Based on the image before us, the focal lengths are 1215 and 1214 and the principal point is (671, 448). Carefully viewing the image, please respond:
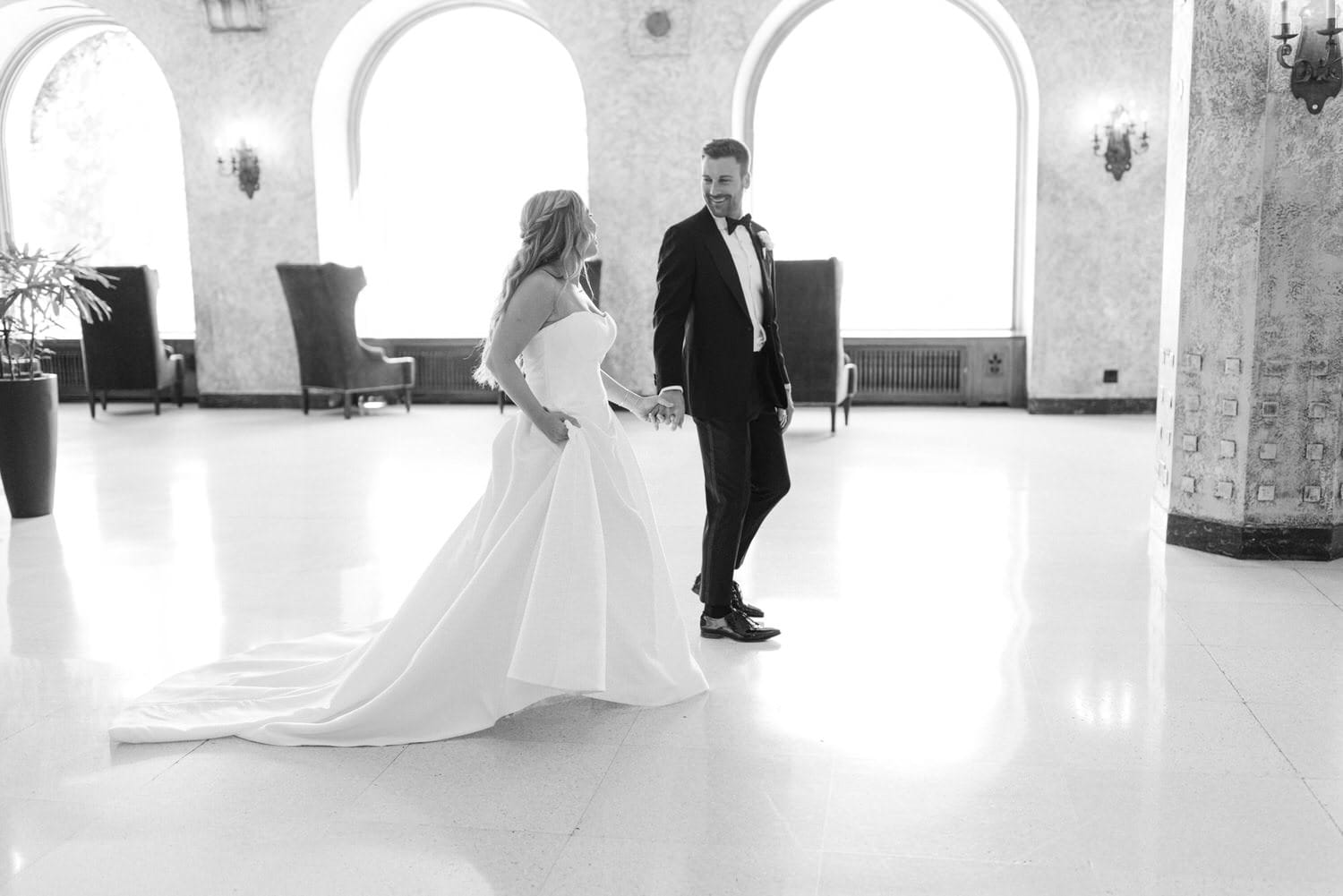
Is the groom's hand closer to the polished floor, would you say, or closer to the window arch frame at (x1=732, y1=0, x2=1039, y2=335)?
the polished floor

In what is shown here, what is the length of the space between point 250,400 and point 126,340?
1168 millimetres

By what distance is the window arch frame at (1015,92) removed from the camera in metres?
10.1

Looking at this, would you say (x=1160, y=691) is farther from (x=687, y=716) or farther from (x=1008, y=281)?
(x=1008, y=281)

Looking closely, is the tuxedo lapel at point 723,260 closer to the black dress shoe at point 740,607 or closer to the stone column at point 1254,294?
the black dress shoe at point 740,607

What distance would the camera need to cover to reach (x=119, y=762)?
2.94 metres

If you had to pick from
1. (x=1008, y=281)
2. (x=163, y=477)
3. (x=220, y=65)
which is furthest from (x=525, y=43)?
(x=163, y=477)

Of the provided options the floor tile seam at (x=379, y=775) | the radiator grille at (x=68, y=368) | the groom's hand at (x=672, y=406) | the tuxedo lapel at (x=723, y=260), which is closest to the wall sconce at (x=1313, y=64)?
the tuxedo lapel at (x=723, y=260)

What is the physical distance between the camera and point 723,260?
3641 mm

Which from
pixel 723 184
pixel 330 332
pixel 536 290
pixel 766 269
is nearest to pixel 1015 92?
pixel 330 332

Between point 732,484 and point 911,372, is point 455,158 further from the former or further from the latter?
point 732,484

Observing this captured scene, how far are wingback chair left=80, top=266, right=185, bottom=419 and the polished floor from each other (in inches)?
203

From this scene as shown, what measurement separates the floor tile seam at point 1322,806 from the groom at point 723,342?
5.28 feet

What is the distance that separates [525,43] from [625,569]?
8949mm

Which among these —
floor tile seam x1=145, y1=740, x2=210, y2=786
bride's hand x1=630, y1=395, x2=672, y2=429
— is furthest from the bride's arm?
floor tile seam x1=145, y1=740, x2=210, y2=786
